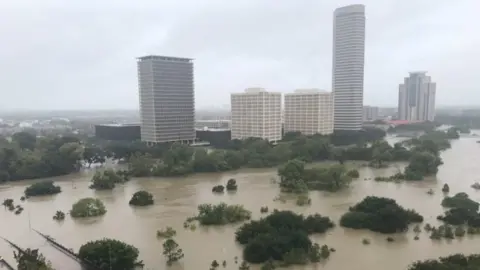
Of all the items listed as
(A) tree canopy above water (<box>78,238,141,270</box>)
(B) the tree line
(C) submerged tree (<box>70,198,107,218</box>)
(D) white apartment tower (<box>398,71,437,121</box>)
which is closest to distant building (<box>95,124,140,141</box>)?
(B) the tree line

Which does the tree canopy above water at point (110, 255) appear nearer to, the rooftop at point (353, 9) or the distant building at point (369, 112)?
the rooftop at point (353, 9)

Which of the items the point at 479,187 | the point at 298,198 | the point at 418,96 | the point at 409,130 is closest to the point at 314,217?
the point at 298,198

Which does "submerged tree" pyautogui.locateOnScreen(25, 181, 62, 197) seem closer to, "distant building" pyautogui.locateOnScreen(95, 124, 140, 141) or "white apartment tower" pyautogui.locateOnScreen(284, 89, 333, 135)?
"distant building" pyautogui.locateOnScreen(95, 124, 140, 141)

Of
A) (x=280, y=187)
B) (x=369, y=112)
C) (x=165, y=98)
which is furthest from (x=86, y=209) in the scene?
(x=369, y=112)

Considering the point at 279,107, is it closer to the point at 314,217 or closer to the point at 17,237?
the point at 314,217

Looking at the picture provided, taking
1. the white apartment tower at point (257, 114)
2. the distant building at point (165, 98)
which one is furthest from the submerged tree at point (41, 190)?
the white apartment tower at point (257, 114)

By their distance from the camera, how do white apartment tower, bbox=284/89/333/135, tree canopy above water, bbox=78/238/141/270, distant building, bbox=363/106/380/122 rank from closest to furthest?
tree canopy above water, bbox=78/238/141/270 < white apartment tower, bbox=284/89/333/135 < distant building, bbox=363/106/380/122
